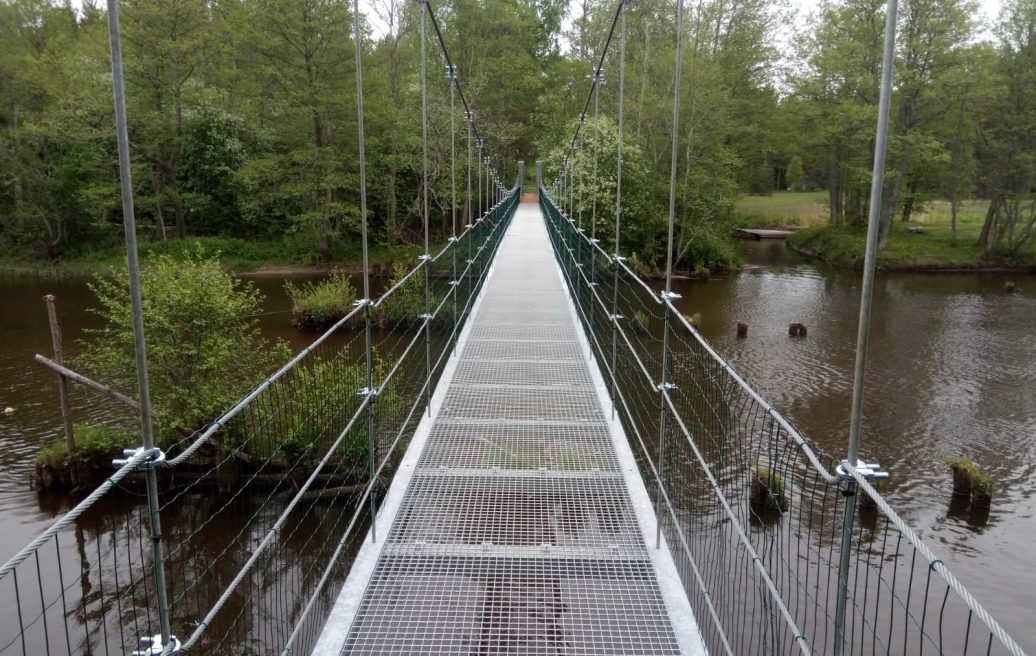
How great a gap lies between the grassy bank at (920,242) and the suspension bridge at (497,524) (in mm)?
15046

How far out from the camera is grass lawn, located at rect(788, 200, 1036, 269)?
2012 cm

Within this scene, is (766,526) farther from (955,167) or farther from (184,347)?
(955,167)

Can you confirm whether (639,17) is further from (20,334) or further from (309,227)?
(20,334)

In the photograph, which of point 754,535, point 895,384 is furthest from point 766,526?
point 895,384

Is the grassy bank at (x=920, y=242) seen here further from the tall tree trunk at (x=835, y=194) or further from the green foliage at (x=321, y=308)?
the green foliage at (x=321, y=308)

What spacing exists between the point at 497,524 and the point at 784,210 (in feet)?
94.7

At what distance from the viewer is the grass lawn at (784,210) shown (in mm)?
26106

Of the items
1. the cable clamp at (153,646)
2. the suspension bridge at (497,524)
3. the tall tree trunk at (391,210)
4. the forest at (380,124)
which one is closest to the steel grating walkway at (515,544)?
the suspension bridge at (497,524)

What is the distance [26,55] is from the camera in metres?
19.2

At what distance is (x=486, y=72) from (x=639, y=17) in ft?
15.4

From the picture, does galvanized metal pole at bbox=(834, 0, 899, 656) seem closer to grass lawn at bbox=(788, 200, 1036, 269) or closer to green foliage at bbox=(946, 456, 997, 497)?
green foliage at bbox=(946, 456, 997, 497)

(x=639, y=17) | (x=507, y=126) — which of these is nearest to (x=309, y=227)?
(x=507, y=126)

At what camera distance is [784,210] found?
29469mm

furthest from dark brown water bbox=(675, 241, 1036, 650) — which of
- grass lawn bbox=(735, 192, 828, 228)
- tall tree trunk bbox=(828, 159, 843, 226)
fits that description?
grass lawn bbox=(735, 192, 828, 228)
